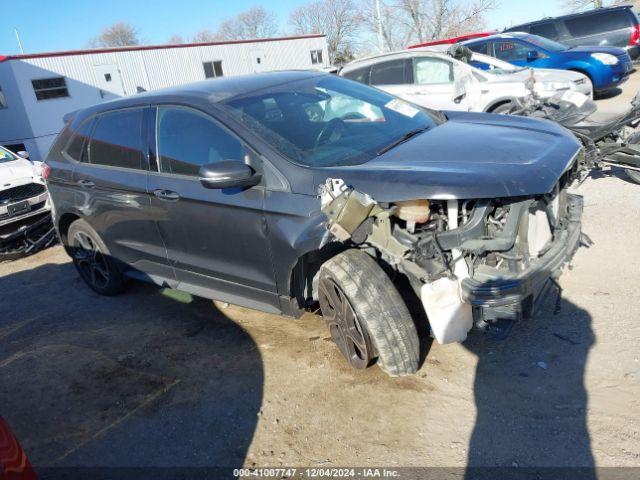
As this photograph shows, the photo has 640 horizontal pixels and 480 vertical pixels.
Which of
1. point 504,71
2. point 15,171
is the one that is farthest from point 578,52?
point 15,171

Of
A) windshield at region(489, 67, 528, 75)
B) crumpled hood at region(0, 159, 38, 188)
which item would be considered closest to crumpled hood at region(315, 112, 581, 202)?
crumpled hood at region(0, 159, 38, 188)

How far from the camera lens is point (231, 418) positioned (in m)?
2.98

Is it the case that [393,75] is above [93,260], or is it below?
above

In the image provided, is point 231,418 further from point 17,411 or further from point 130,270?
point 130,270

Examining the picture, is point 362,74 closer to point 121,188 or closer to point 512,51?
point 512,51

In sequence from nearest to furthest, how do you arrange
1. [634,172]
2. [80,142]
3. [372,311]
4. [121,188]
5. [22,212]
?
[372,311] < [121,188] < [80,142] < [634,172] < [22,212]

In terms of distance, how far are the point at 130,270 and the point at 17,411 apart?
1.44 m

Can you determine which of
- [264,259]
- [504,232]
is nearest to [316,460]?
Answer: [264,259]

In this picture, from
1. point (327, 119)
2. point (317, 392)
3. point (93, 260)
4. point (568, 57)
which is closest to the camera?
point (317, 392)

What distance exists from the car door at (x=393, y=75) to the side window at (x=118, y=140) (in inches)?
226

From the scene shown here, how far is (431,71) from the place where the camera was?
344 inches

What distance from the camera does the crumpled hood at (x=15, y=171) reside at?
662cm

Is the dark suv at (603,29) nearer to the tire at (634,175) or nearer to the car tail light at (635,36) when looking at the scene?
the car tail light at (635,36)

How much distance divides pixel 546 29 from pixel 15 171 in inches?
563
